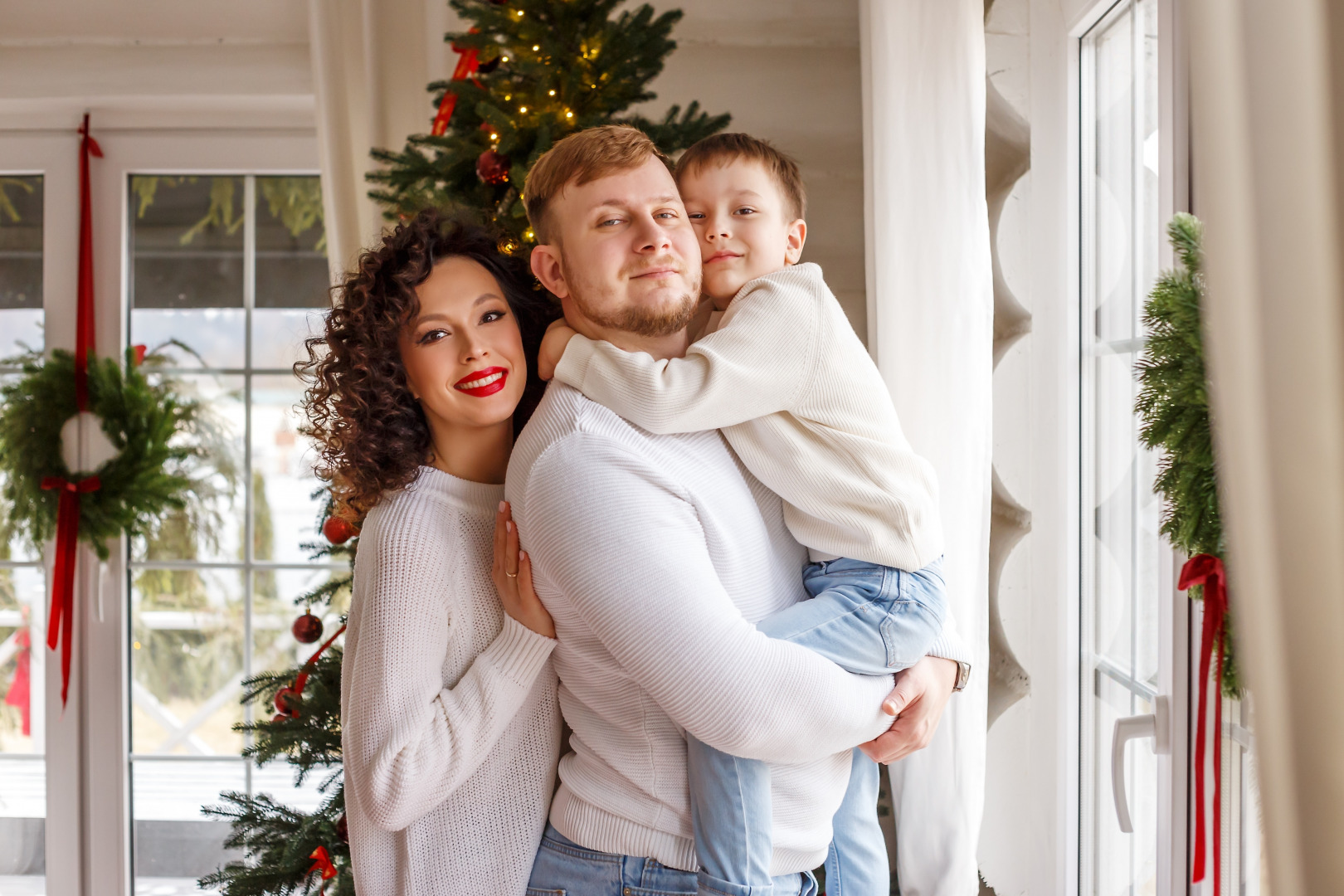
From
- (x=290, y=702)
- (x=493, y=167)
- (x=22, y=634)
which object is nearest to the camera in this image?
(x=493, y=167)

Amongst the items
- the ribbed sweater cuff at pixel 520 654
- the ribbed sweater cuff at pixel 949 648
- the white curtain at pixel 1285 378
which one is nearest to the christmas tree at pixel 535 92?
the ribbed sweater cuff at pixel 520 654

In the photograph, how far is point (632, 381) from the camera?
1.13 meters

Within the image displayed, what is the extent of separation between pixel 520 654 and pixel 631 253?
568mm

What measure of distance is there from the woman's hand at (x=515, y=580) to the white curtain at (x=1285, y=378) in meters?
0.89

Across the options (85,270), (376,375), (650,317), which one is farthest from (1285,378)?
(85,270)

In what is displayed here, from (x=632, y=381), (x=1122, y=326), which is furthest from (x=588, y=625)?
(x=1122, y=326)

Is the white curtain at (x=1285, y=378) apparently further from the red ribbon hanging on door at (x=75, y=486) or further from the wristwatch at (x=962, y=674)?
the red ribbon hanging on door at (x=75, y=486)

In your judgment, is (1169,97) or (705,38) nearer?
(1169,97)

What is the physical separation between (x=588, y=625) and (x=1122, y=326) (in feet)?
3.87

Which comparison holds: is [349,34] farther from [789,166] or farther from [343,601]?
[343,601]

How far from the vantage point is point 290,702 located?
163cm

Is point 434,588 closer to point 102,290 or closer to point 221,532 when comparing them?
point 221,532

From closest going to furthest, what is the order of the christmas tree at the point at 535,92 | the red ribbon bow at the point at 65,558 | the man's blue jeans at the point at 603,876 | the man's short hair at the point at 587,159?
1. the man's blue jeans at the point at 603,876
2. the man's short hair at the point at 587,159
3. the christmas tree at the point at 535,92
4. the red ribbon bow at the point at 65,558

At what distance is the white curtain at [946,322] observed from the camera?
1.54 m
